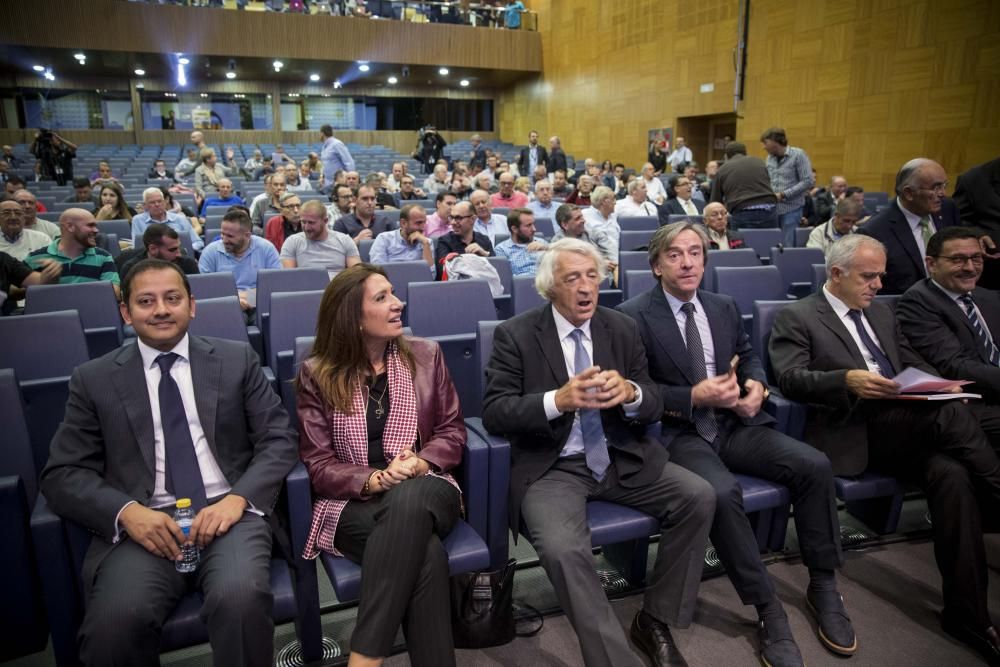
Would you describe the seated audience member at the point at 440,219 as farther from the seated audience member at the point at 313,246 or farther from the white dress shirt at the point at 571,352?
the white dress shirt at the point at 571,352

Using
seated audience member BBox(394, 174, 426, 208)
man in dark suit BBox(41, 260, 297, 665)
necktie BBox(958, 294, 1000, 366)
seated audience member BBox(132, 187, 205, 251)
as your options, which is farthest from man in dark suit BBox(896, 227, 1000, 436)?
seated audience member BBox(394, 174, 426, 208)

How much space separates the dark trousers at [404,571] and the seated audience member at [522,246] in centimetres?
289

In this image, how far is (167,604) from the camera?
57.0 inches

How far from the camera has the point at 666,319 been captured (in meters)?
2.19

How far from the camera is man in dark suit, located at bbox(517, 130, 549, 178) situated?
35.2 feet

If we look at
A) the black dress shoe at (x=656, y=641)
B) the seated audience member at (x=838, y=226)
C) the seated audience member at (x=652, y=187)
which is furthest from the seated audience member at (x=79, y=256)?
the seated audience member at (x=652, y=187)

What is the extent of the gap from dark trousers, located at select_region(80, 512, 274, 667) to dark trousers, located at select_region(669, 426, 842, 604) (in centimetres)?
128

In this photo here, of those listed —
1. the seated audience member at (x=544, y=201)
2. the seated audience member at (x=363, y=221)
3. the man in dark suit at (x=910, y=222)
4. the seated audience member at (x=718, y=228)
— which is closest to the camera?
the man in dark suit at (x=910, y=222)

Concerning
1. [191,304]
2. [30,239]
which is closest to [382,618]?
[191,304]

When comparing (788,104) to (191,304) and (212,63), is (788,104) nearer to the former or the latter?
(191,304)

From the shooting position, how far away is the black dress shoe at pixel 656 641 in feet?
5.83

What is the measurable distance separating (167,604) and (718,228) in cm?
421

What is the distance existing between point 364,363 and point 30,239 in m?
3.72

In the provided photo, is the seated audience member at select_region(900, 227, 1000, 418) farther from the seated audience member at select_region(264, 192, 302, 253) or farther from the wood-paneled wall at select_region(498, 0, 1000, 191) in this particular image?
the wood-paneled wall at select_region(498, 0, 1000, 191)
